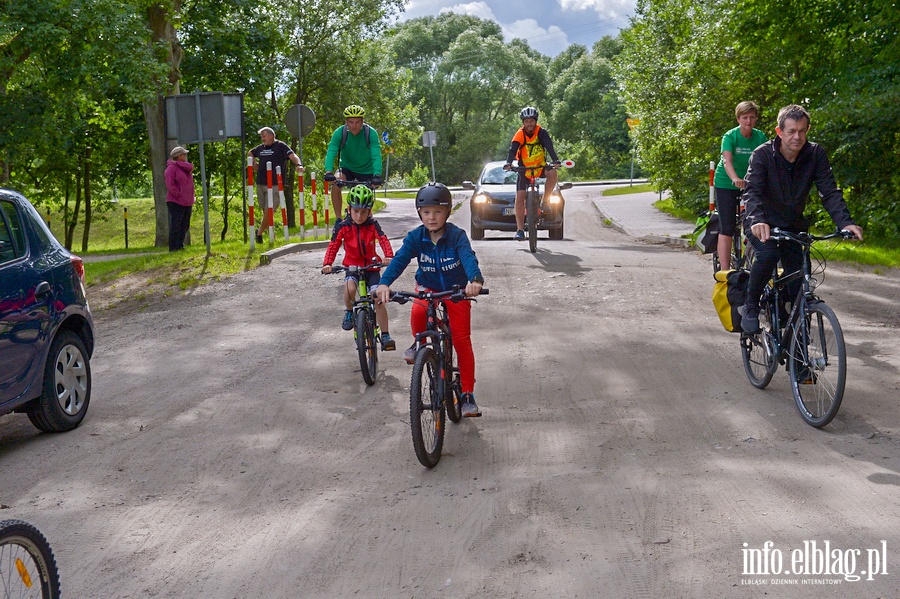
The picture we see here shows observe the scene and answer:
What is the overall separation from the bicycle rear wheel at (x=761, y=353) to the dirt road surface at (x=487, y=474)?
13 cm

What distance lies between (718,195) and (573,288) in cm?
237

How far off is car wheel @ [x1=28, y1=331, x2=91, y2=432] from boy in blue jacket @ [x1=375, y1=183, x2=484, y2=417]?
2.52m

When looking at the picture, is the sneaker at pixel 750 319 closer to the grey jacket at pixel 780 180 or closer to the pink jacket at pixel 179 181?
the grey jacket at pixel 780 180

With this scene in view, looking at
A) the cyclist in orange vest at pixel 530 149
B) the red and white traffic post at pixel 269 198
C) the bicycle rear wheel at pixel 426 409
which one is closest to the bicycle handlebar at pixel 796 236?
the bicycle rear wheel at pixel 426 409

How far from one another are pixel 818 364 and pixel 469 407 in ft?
7.35

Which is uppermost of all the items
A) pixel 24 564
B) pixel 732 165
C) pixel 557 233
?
pixel 732 165

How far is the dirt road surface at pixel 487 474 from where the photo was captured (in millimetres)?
A: 4539

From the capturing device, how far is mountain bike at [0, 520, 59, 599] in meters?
3.27

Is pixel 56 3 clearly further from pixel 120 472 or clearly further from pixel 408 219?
pixel 408 219

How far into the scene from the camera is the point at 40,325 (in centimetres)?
721

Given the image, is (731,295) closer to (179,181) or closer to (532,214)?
(532,214)

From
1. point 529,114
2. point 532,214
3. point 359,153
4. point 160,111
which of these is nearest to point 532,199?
point 532,214

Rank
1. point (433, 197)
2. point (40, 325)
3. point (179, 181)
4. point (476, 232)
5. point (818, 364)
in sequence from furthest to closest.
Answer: point (476, 232), point (179, 181), point (40, 325), point (818, 364), point (433, 197)

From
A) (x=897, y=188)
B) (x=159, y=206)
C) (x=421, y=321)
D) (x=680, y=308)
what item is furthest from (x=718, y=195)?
(x=159, y=206)
